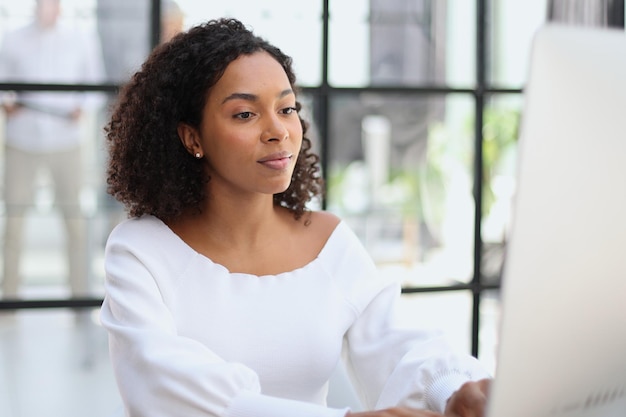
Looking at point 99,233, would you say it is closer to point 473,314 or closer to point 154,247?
point 154,247

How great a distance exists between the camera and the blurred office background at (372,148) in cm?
210

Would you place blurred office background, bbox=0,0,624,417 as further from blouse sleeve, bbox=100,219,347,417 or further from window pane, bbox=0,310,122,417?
blouse sleeve, bbox=100,219,347,417

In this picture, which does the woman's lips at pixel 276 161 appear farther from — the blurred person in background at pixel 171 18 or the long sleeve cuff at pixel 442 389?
the blurred person in background at pixel 171 18

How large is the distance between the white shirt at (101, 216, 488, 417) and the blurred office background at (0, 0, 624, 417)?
24.3 inches

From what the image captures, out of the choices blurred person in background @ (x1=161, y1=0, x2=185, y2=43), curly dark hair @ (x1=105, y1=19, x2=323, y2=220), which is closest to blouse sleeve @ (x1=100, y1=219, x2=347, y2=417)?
curly dark hair @ (x1=105, y1=19, x2=323, y2=220)

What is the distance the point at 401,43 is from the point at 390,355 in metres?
1.21

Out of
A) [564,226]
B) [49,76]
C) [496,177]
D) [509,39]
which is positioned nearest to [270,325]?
[564,226]

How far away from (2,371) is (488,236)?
1442 millimetres

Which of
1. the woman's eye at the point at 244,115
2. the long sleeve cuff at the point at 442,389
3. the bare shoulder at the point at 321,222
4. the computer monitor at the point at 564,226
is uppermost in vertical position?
the woman's eye at the point at 244,115

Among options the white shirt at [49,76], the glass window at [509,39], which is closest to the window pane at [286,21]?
the white shirt at [49,76]

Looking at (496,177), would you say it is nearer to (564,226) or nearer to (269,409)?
(269,409)

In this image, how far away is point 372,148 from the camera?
243 centimetres

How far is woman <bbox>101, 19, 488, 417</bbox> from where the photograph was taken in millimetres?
1379

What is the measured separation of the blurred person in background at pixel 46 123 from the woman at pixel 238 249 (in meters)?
0.48
